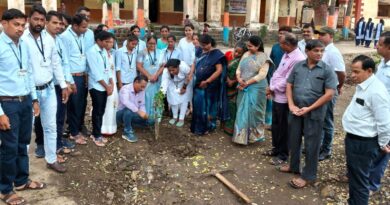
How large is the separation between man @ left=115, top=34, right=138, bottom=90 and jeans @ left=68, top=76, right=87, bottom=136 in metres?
0.74

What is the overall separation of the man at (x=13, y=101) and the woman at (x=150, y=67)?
2.36 metres

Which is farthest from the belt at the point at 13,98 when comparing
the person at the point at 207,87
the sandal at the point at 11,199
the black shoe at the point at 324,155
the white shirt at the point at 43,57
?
the black shoe at the point at 324,155

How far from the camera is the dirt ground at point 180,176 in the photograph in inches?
159

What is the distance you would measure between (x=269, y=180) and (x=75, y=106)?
8.97 ft

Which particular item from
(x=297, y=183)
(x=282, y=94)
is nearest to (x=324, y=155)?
(x=297, y=183)

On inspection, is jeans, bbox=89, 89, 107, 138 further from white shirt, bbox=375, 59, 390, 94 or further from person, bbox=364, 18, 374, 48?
person, bbox=364, 18, 374, 48

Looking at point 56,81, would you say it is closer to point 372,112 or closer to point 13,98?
point 13,98

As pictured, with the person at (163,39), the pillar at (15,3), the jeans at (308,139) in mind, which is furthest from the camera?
the pillar at (15,3)

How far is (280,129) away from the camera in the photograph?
16.0ft

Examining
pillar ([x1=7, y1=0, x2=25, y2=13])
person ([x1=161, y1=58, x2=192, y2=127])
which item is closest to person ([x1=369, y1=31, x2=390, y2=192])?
person ([x1=161, y1=58, x2=192, y2=127])

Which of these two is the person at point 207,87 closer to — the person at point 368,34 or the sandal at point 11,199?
the sandal at point 11,199

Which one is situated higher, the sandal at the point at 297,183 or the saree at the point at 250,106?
the saree at the point at 250,106

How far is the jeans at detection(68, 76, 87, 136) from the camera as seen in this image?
479 centimetres

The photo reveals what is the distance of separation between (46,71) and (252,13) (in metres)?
17.4
